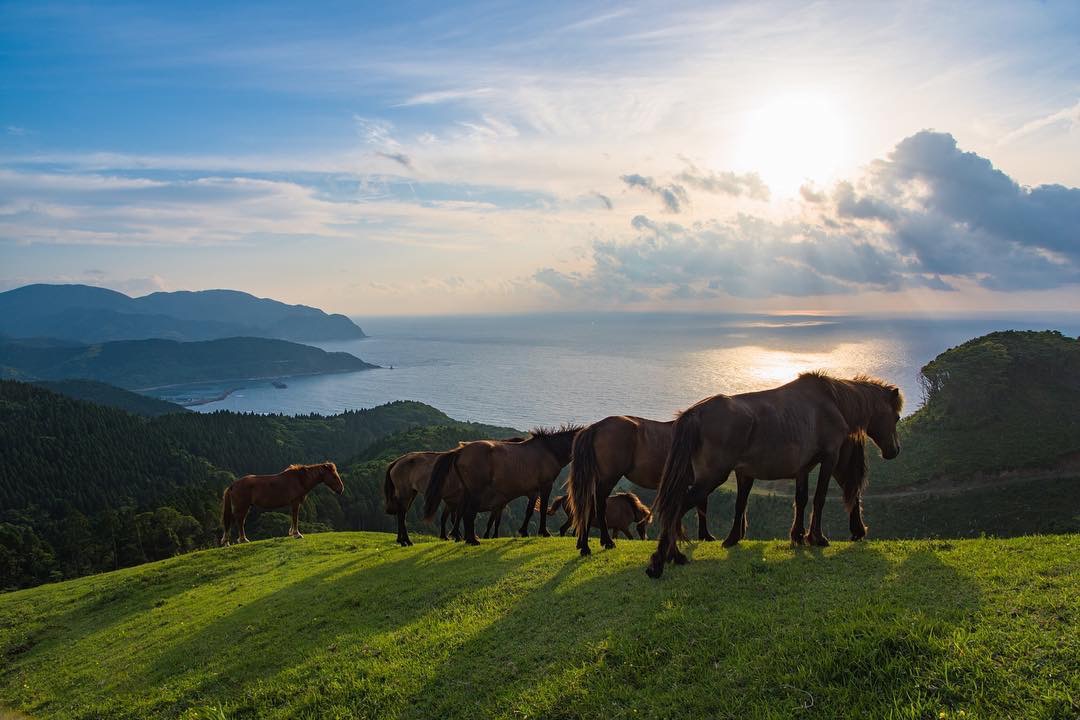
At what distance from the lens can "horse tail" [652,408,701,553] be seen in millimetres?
7570

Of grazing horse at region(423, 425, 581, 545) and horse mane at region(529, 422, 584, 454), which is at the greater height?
horse mane at region(529, 422, 584, 454)

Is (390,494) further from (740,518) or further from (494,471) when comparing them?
(740,518)

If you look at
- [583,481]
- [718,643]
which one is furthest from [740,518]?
[718,643]


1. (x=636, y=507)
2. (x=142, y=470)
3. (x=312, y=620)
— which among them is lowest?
(x=142, y=470)

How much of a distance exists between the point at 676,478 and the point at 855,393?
3.97m

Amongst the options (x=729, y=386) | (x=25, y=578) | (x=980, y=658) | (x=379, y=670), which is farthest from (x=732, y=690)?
(x=729, y=386)

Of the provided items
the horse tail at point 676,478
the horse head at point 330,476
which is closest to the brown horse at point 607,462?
the horse tail at point 676,478

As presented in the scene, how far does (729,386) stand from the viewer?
144m

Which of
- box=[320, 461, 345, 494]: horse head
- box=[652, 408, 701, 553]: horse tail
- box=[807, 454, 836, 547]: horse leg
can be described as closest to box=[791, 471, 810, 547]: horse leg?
box=[807, 454, 836, 547]: horse leg

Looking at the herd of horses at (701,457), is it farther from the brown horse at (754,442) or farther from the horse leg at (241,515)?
the horse leg at (241,515)

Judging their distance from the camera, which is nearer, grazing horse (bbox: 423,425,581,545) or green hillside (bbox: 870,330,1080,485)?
grazing horse (bbox: 423,425,581,545)

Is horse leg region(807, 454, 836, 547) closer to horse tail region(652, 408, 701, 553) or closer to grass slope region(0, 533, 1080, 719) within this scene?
grass slope region(0, 533, 1080, 719)

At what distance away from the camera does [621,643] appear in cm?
552

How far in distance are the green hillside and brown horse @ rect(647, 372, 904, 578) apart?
185 feet
